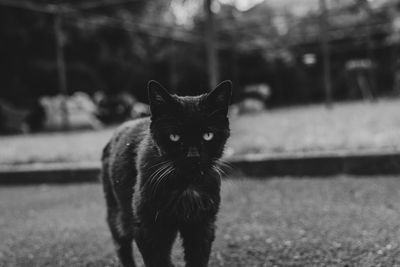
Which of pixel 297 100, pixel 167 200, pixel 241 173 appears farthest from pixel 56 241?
pixel 297 100

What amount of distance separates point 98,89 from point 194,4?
337cm

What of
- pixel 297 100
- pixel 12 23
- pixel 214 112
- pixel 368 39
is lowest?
pixel 297 100

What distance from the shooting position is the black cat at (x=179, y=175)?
1.72 meters

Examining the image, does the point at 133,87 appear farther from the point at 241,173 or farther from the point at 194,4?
the point at 241,173

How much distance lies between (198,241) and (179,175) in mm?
285

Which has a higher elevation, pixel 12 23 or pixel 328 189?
pixel 12 23

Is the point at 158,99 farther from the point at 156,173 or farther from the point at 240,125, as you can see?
the point at 240,125

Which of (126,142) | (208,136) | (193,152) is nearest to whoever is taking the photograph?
(193,152)

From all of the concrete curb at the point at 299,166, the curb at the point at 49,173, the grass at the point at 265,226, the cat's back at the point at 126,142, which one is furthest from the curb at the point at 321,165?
the cat's back at the point at 126,142

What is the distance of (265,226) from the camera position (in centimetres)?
282

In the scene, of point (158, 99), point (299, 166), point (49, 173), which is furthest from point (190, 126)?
point (49, 173)

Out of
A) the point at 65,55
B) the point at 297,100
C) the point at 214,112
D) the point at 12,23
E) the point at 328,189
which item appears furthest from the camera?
the point at 297,100

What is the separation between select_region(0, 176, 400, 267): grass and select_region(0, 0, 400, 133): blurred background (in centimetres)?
672

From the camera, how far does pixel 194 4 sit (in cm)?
1159
